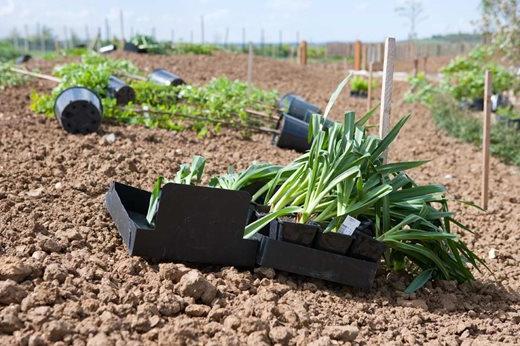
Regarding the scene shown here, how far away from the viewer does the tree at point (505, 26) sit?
10688 millimetres

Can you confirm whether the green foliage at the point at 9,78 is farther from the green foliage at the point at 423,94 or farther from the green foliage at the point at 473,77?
the green foliage at the point at 473,77

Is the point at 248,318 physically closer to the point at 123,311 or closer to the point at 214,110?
the point at 123,311

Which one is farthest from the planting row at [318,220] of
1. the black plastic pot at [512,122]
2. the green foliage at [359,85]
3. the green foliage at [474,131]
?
the green foliage at [359,85]

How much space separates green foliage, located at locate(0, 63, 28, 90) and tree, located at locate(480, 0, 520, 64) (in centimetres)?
788

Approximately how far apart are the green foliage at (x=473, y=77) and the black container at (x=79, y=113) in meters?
7.40

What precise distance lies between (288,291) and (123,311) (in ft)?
2.63

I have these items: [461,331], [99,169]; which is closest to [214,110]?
[99,169]

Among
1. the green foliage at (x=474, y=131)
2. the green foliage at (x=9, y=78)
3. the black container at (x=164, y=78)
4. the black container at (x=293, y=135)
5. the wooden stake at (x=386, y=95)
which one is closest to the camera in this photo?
the wooden stake at (x=386, y=95)

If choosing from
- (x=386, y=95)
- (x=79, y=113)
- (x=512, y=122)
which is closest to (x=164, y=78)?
(x=79, y=113)

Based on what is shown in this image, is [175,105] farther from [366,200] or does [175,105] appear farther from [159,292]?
A: [159,292]

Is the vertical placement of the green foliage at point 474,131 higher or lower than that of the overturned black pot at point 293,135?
lower

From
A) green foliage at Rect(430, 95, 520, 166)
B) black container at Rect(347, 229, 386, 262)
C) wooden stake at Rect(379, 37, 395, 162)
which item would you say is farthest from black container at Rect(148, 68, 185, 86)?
black container at Rect(347, 229, 386, 262)

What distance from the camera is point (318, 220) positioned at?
3.19 m

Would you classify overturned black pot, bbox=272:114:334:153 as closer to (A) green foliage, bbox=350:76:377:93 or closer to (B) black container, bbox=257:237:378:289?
(B) black container, bbox=257:237:378:289
